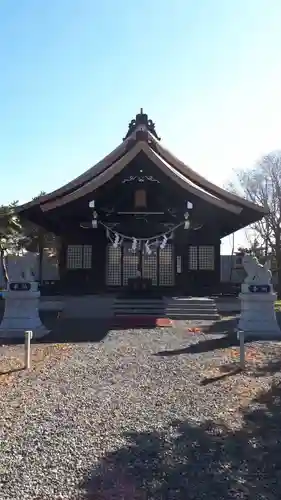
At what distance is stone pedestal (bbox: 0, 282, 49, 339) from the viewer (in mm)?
12455

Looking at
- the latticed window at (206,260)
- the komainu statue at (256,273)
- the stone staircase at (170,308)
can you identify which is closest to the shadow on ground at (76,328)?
the stone staircase at (170,308)

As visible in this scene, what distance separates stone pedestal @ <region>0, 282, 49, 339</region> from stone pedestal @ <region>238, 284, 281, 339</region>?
5.40m

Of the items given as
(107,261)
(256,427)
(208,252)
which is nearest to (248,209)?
(208,252)

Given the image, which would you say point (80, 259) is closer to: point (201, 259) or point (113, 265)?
point (113, 265)

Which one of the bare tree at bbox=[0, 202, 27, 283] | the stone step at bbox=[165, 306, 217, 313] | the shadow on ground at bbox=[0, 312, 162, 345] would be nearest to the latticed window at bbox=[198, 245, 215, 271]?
the stone step at bbox=[165, 306, 217, 313]

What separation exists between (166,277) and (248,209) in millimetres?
4452

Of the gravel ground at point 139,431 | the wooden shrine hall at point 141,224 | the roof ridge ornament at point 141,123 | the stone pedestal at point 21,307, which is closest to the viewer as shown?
the gravel ground at point 139,431

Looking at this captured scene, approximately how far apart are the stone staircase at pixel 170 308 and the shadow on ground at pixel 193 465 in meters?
10.5

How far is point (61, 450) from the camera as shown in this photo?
4348 mm

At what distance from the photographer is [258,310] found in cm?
1202

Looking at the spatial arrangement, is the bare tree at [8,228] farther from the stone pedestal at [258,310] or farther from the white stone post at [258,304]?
the stone pedestal at [258,310]

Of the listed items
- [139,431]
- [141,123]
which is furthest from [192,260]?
[139,431]

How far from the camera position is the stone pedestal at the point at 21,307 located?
490 inches

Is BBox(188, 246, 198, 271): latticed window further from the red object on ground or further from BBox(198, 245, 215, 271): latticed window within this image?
the red object on ground
